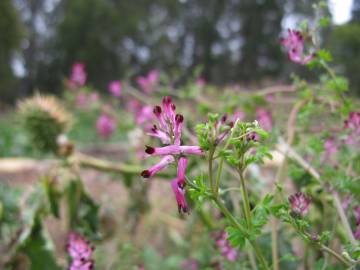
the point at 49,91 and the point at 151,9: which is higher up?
the point at 151,9

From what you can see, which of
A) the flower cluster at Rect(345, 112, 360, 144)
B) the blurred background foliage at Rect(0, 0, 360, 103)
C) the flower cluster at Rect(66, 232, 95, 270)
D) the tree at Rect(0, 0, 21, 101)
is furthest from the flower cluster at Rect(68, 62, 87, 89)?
the blurred background foliage at Rect(0, 0, 360, 103)

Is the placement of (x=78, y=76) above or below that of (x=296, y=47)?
above

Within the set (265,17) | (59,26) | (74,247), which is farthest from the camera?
(265,17)

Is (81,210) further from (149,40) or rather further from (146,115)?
(149,40)

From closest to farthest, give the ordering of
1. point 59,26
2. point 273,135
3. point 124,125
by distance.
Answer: point 273,135, point 124,125, point 59,26

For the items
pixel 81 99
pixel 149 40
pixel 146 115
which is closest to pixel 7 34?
pixel 149 40

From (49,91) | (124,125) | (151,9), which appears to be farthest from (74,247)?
(151,9)

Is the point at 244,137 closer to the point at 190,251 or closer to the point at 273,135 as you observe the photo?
the point at 273,135
